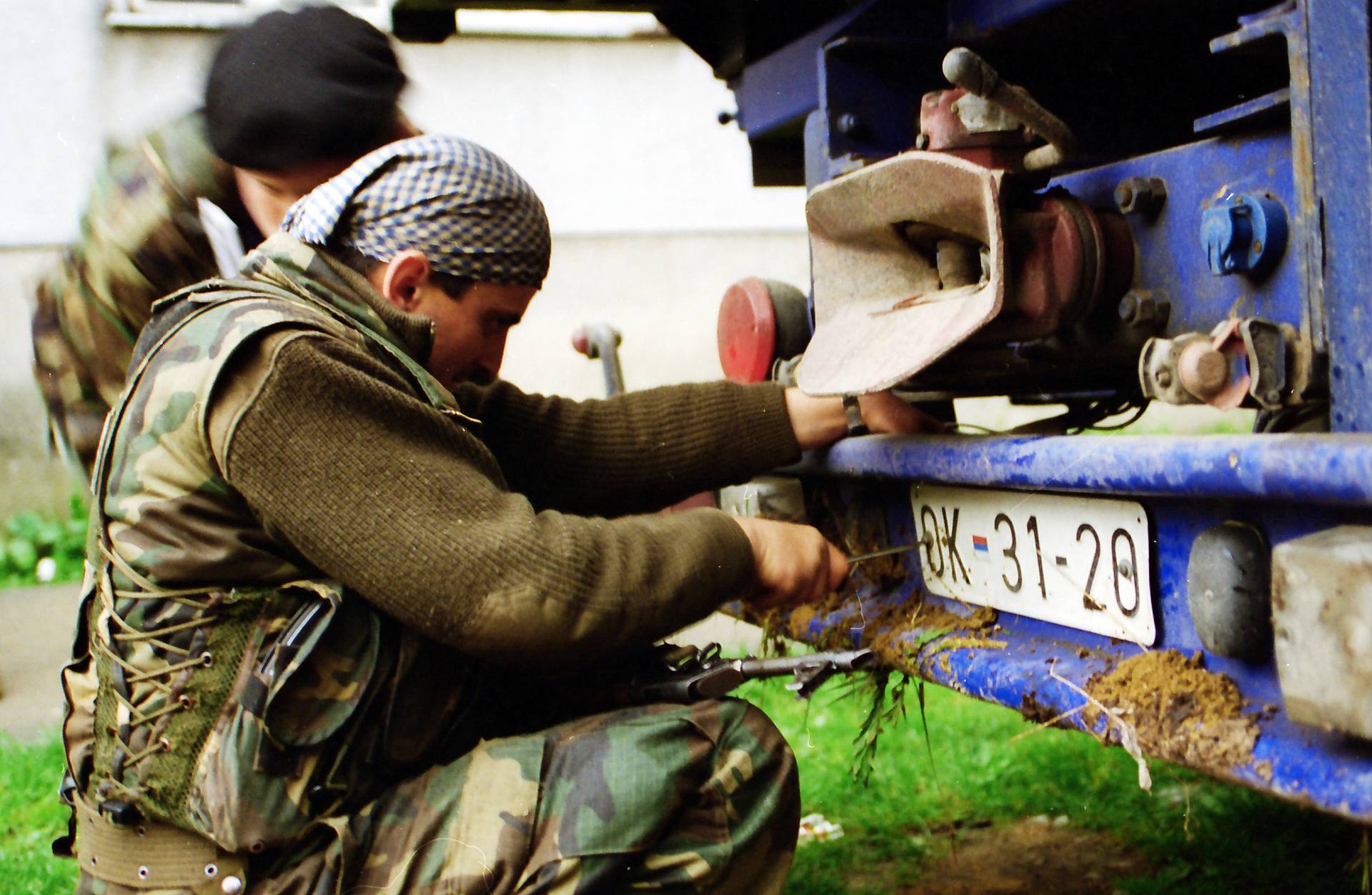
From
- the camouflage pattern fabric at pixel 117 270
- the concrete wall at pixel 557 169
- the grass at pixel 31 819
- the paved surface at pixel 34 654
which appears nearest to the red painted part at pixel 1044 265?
the camouflage pattern fabric at pixel 117 270

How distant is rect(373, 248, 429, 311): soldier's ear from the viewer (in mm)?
1805

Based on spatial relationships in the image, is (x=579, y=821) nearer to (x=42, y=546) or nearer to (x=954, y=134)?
(x=954, y=134)

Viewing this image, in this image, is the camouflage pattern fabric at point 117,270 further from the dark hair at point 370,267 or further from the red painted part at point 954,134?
the red painted part at point 954,134

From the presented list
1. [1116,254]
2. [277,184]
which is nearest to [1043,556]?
[1116,254]

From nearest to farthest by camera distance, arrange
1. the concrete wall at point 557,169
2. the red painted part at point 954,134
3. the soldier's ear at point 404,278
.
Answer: the red painted part at point 954,134 → the soldier's ear at point 404,278 → the concrete wall at point 557,169

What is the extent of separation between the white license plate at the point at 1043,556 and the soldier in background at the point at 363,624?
1.02 feet

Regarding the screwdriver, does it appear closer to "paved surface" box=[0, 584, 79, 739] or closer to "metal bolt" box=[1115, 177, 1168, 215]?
"metal bolt" box=[1115, 177, 1168, 215]

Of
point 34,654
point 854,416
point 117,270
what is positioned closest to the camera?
point 854,416

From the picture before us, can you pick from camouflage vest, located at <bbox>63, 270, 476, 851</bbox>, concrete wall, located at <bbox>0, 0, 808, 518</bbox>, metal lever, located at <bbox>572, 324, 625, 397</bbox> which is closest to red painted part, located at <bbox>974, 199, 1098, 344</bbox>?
camouflage vest, located at <bbox>63, 270, 476, 851</bbox>

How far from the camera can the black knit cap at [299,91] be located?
2.37 metres

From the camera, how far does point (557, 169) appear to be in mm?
7176

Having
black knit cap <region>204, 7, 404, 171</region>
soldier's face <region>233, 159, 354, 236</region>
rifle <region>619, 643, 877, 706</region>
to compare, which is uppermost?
black knit cap <region>204, 7, 404, 171</region>

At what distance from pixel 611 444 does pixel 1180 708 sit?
1.30 meters

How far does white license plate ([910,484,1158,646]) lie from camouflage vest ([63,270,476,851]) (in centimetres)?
79
